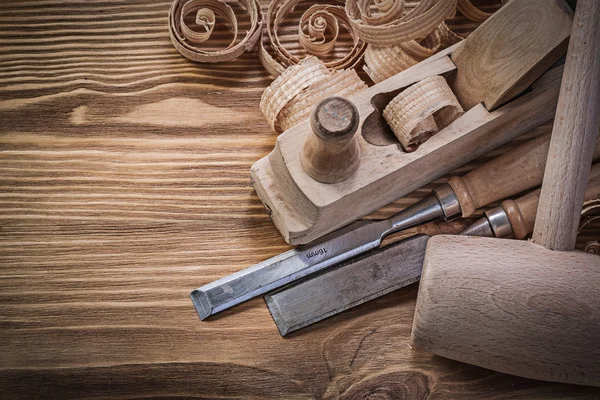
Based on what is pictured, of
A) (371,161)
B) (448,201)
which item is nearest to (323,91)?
(371,161)

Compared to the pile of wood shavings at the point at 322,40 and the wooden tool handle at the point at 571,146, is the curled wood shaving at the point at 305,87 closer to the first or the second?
the pile of wood shavings at the point at 322,40

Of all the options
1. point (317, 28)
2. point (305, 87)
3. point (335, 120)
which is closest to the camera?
point (335, 120)

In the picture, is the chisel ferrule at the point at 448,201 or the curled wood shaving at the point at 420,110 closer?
the curled wood shaving at the point at 420,110

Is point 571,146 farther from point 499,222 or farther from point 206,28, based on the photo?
point 206,28

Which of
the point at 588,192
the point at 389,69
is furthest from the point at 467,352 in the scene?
the point at 389,69

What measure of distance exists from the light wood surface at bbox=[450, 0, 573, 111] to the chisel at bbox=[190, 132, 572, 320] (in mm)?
118

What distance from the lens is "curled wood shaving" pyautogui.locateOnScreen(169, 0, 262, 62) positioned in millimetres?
1111

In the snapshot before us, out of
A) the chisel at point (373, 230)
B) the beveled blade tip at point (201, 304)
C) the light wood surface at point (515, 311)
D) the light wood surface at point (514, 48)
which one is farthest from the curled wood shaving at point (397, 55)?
the beveled blade tip at point (201, 304)

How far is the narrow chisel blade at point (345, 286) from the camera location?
1.01m

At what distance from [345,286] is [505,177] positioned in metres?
0.31

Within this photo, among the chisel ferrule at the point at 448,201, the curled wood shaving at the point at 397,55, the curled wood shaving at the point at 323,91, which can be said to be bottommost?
the chisel ferrule at the point at 448,201

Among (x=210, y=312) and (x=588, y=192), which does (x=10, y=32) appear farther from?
(x=588, y=192)

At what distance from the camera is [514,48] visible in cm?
91

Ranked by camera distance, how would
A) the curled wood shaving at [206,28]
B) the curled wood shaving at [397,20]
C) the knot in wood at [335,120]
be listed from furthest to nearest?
1. the curled wood shaving at [206,28]
2. the curled wood shaving at [397,20]
3. the knot in wood at [335,120]
